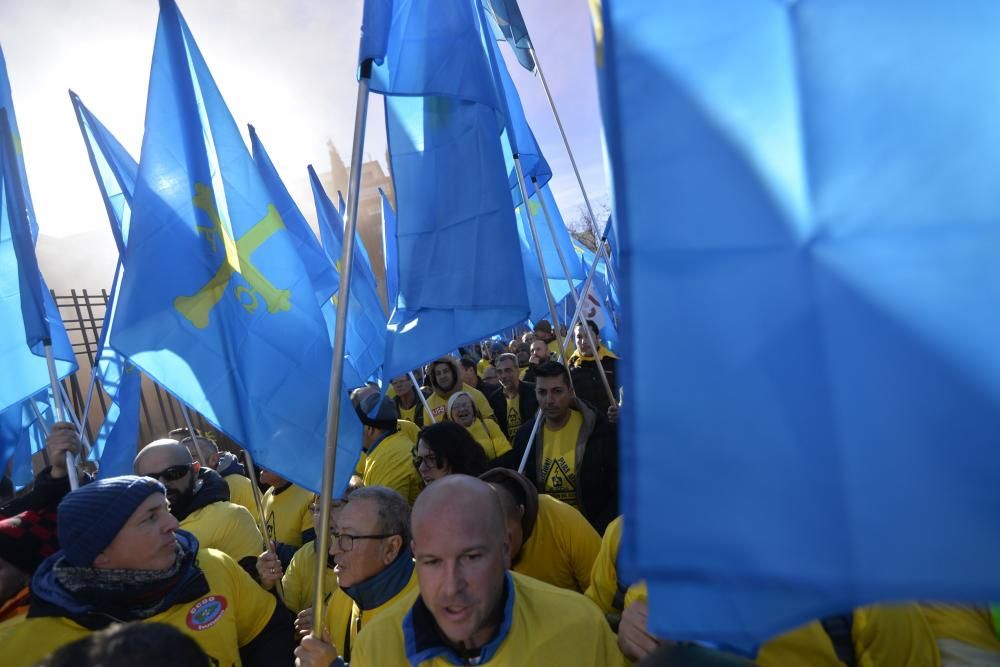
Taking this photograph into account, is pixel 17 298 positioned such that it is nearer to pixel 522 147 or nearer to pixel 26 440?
pixel 26 440

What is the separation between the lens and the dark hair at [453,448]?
3369mm

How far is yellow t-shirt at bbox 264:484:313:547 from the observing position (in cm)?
352

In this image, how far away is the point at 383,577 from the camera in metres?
2.24

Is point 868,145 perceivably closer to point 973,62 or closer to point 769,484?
point 973,62

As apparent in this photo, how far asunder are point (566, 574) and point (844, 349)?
80.1 inches

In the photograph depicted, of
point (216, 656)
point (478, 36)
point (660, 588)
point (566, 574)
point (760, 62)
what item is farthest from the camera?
point (478, 36)

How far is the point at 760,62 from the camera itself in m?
0.96

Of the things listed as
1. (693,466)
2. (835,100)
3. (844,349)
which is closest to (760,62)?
(835,100)

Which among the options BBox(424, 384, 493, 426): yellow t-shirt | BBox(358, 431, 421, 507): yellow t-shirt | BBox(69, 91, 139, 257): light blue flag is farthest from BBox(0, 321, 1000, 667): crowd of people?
BBox(424, 384, 493, 426): yellow t-shirt

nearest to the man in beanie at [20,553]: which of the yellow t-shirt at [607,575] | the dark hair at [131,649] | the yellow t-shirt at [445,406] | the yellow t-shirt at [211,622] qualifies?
the yellow t-shirt at [211,622]

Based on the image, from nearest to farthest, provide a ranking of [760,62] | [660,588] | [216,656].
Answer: [660,588] → [760,62] → [216,656]

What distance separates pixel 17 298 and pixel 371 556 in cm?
279

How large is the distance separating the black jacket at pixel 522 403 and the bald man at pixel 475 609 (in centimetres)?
374

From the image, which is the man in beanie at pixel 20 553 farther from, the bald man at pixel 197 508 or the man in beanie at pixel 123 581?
the bald man at pixel 197 508
